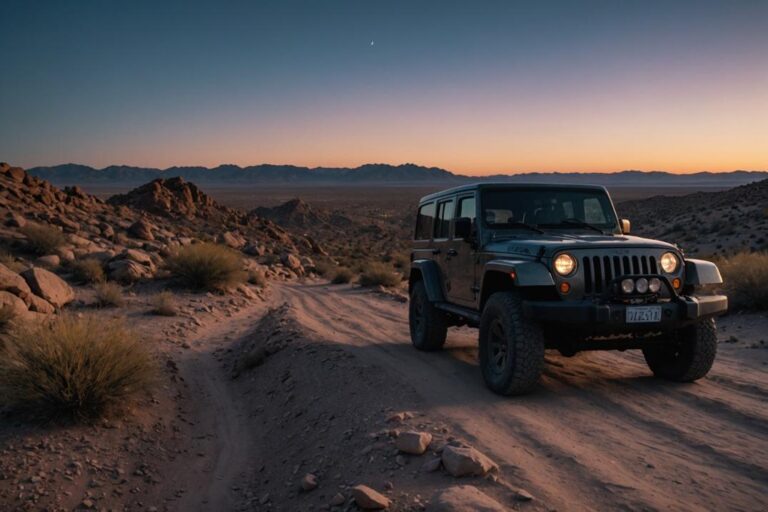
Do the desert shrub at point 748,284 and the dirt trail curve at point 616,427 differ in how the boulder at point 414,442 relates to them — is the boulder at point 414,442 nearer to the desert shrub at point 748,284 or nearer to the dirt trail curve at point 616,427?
the dirt trail curve at point 616,427

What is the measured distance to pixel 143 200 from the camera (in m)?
33.9

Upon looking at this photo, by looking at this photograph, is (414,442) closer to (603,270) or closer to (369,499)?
(369,499)

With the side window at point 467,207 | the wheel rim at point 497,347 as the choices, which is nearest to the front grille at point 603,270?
the wheel rim at point 497,347

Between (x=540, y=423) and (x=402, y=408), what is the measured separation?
1.31m

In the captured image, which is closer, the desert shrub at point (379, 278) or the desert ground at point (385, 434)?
the desert ground at point (385, 434)

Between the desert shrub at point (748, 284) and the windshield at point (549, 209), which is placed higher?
the windshield at point (549, 209)

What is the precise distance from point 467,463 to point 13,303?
25.6 feet

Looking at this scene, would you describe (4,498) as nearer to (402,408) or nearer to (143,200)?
(402,408)

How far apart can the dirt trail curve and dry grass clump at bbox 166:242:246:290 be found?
8.14m

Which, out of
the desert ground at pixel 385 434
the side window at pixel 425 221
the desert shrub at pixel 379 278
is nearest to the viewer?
the desert ground at pixel 385 434

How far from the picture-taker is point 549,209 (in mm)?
7434

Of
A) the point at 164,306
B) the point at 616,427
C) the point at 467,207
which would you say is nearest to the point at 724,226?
the point at 467,207

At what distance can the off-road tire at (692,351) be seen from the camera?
21.0ft

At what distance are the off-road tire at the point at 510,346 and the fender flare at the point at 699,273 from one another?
1690 millimetres
